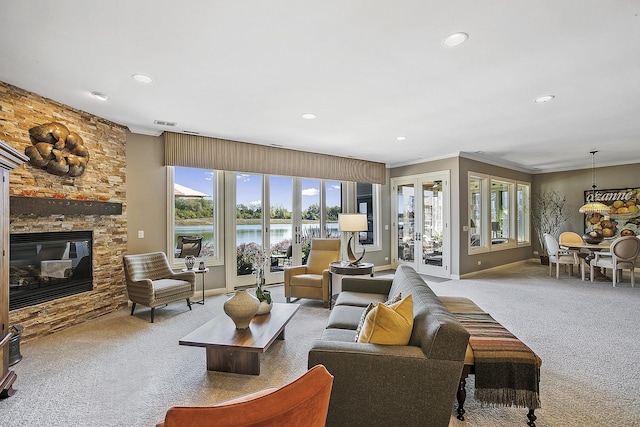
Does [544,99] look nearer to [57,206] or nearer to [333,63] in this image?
[333,63]

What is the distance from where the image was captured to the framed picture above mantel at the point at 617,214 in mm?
7320

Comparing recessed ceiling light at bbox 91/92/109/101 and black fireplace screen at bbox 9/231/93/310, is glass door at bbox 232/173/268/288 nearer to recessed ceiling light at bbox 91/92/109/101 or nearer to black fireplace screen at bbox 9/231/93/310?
black fireplace screen at bbox 9/231/93/310

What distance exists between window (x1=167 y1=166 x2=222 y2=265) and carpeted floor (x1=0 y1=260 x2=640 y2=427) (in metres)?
0.95

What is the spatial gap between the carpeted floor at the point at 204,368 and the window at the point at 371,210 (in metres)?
3.25

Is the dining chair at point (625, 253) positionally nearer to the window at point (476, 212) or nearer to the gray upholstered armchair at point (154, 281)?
the window at point (476, 212)

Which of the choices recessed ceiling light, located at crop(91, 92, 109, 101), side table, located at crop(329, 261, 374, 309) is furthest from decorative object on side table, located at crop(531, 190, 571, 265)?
recessed ceiling light, located at crop(91, 92, 109, 101)

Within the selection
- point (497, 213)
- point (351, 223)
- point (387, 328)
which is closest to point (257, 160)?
point (351, 223)

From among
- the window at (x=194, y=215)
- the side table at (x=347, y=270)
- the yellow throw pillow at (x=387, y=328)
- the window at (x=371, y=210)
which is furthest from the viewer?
the window at (x=371, y=210)

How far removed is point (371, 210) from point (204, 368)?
5523 millimetres

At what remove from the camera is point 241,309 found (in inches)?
106

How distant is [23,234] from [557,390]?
5159 millimetres

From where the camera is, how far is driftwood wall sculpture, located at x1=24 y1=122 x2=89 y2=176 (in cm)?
337

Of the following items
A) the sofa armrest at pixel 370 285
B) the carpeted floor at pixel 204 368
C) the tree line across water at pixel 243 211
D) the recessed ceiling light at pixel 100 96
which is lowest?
the carpeted floor at pixel 204 368

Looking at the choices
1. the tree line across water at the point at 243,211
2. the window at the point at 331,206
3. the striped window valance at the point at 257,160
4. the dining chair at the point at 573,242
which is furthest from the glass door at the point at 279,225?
the dining chair at the point at 573,242
